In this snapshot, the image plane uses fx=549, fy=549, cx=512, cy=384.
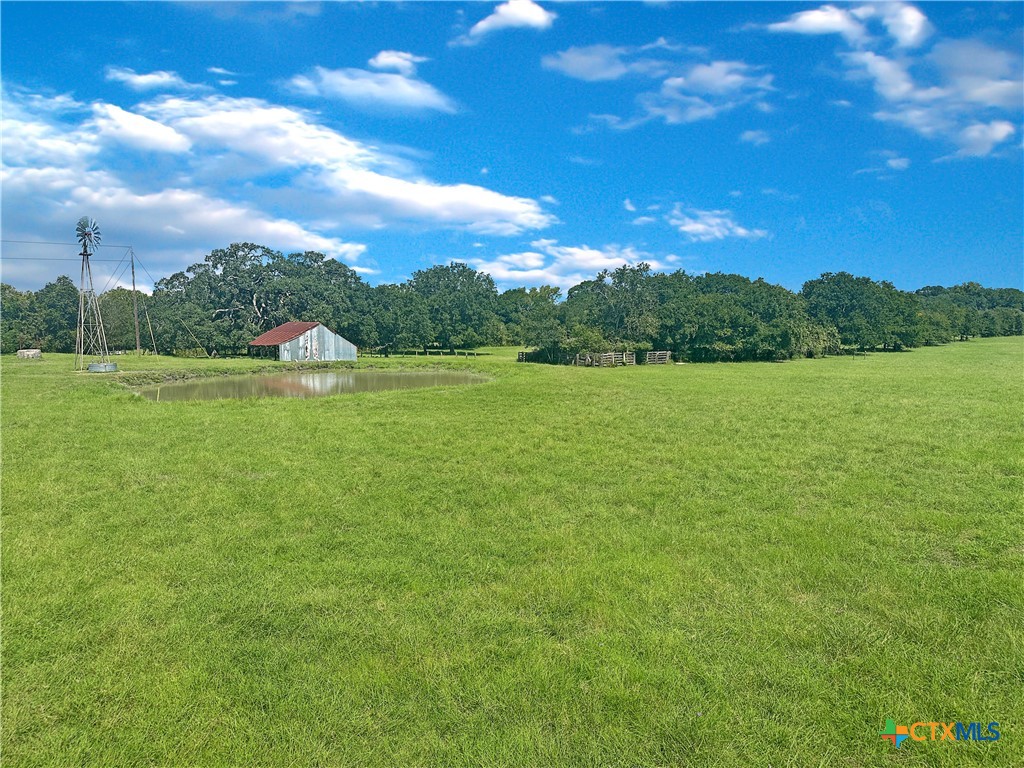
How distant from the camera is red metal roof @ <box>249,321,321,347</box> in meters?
60.6

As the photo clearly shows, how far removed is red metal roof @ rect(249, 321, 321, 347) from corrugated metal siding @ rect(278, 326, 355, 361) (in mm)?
605

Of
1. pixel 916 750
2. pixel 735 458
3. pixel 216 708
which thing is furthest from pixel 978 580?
pixel 216 708

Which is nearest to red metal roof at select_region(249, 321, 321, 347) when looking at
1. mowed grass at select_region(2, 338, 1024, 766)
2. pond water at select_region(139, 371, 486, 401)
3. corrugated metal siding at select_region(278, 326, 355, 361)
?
corrugated metal siding at select_region(278, 326, 355, 361)

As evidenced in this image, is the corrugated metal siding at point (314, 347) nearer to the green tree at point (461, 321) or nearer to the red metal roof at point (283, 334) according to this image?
the red metal roof at point (283, 334)

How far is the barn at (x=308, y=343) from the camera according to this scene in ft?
196

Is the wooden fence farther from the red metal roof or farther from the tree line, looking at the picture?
the red metal roof

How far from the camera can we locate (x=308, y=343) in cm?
6053

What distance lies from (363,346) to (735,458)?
6872 centimetres

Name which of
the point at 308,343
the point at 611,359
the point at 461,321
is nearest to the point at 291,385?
the point at 308,343

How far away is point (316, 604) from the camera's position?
5.75m

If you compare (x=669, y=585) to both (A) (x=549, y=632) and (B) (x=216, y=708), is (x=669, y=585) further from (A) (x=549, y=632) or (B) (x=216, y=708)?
(B) (x=216, y=708)

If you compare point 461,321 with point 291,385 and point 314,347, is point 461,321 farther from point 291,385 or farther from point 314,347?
point 291,385

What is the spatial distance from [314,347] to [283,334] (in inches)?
197

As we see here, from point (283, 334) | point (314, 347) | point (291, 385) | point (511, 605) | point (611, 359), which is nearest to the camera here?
point (511, 605)
